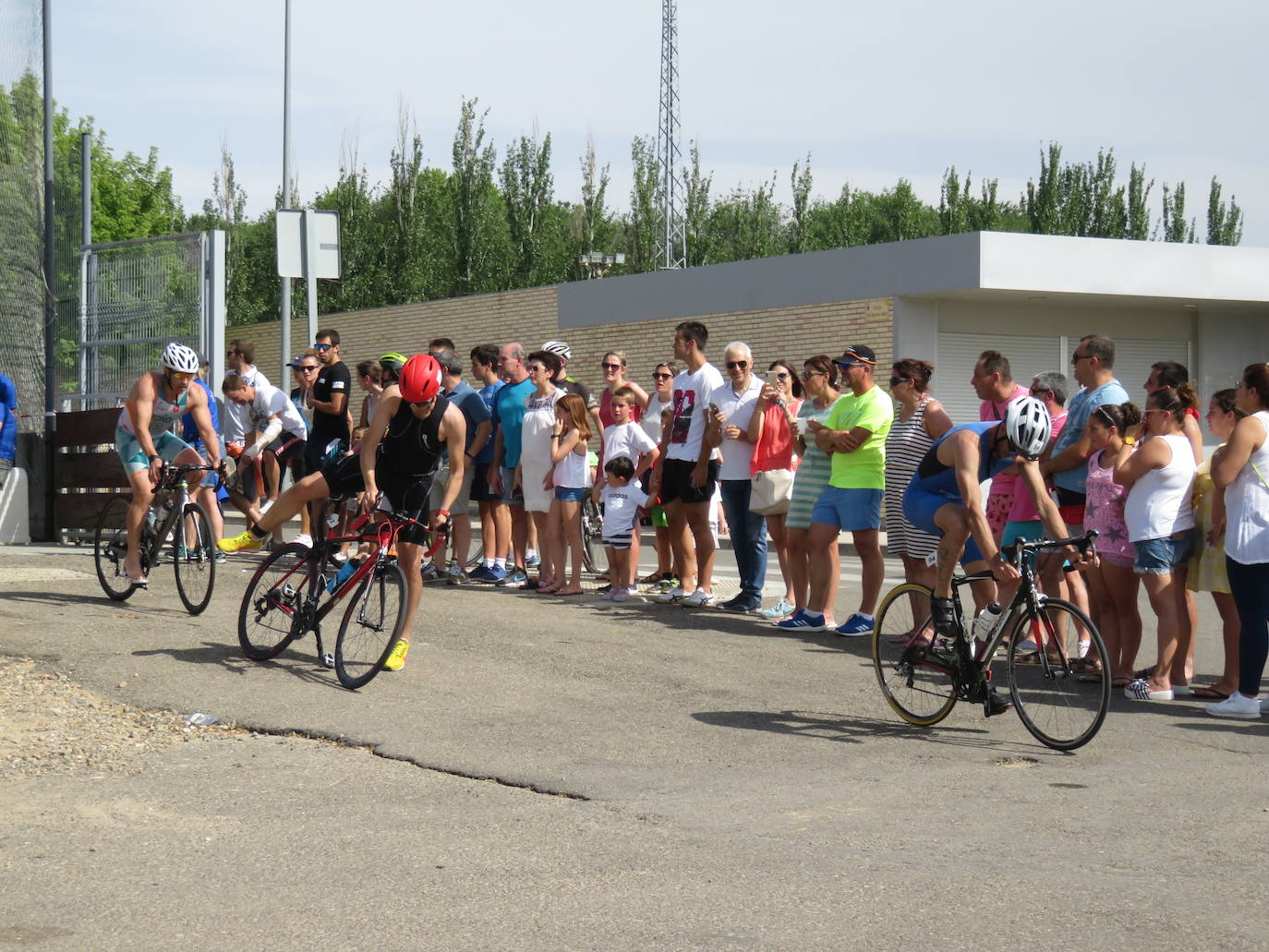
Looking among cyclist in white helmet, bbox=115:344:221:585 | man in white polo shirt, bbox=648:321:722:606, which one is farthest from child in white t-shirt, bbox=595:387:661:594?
cyclist in white helmet, bbox=115:344:221:585

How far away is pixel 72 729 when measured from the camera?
24.6 feet

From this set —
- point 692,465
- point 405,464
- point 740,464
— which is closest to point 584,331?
point 692,465

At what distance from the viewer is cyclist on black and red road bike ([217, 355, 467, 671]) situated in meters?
8.79

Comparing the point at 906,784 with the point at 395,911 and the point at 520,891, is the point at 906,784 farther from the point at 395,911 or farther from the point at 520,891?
the point at 395,911

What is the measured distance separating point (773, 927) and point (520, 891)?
0.90m

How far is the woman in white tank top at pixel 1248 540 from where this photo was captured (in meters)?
8.28

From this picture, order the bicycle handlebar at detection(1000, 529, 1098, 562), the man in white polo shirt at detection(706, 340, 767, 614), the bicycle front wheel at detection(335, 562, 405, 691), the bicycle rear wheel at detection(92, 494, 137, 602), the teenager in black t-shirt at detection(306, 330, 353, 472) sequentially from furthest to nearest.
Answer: the teenager in black t-shirt at detection(306, 330, 353, 472) < the man in white polo shirt at detection(706, 340, 767, 614) < the bicycle rear wheel at detection(92, 494, 137, 602) < the bicycle front wheel at detection(335, 562, 405, 691) < the bicycle handlebar at detection(1000, 529, 1098, 562)

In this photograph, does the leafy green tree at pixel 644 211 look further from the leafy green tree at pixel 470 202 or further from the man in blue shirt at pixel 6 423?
the man in blue shirt at pixel 6 423

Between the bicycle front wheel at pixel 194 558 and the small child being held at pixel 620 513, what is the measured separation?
10.7 feet

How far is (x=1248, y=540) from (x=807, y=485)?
143 inches

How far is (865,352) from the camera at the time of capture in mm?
10820

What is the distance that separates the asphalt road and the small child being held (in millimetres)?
2386

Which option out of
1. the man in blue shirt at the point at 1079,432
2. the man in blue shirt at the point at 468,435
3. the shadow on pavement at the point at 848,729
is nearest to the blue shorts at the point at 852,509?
the man in blue shirt at the point at 1079,432

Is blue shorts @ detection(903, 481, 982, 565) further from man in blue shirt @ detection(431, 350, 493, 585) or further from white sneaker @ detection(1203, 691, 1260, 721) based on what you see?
man in blue shirt @ detection(431, 350, 493, 585)
